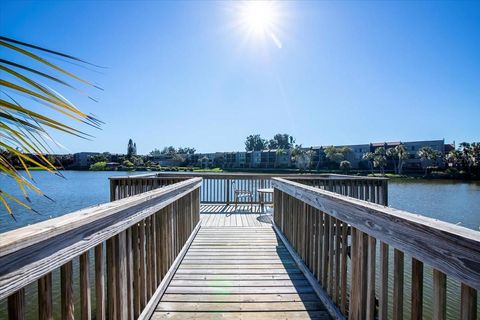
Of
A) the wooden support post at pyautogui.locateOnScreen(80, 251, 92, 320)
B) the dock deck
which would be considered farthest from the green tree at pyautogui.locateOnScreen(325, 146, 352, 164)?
the wooden support post at pyautogui.locateOnScreen(80, 251, 92, 320)

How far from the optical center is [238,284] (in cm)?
279

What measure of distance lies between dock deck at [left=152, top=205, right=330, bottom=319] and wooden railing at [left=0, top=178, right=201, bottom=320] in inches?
11.5

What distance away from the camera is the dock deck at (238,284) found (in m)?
2.28

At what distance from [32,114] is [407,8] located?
32.2ft

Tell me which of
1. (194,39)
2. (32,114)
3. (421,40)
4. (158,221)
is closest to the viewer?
(32,114)

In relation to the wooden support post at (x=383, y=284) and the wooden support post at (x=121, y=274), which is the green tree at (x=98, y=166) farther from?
the wooden support post at (x=383, y=284)

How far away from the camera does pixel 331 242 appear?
2342 millimetres

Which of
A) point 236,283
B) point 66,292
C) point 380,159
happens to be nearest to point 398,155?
point 380,159

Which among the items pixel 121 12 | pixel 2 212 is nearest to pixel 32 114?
pixel 121 12

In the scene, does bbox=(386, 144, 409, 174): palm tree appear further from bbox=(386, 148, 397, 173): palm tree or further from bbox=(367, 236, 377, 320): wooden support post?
bbox=(367, 236, 377, 320): wooden support post

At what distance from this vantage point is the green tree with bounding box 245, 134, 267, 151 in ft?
292

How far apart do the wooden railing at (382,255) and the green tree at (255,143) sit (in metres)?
86.0

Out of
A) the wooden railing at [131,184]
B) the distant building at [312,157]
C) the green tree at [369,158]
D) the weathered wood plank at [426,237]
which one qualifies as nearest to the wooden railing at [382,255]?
the weathered wood plank at [426,237]

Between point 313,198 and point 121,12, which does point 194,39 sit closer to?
point 121,12
